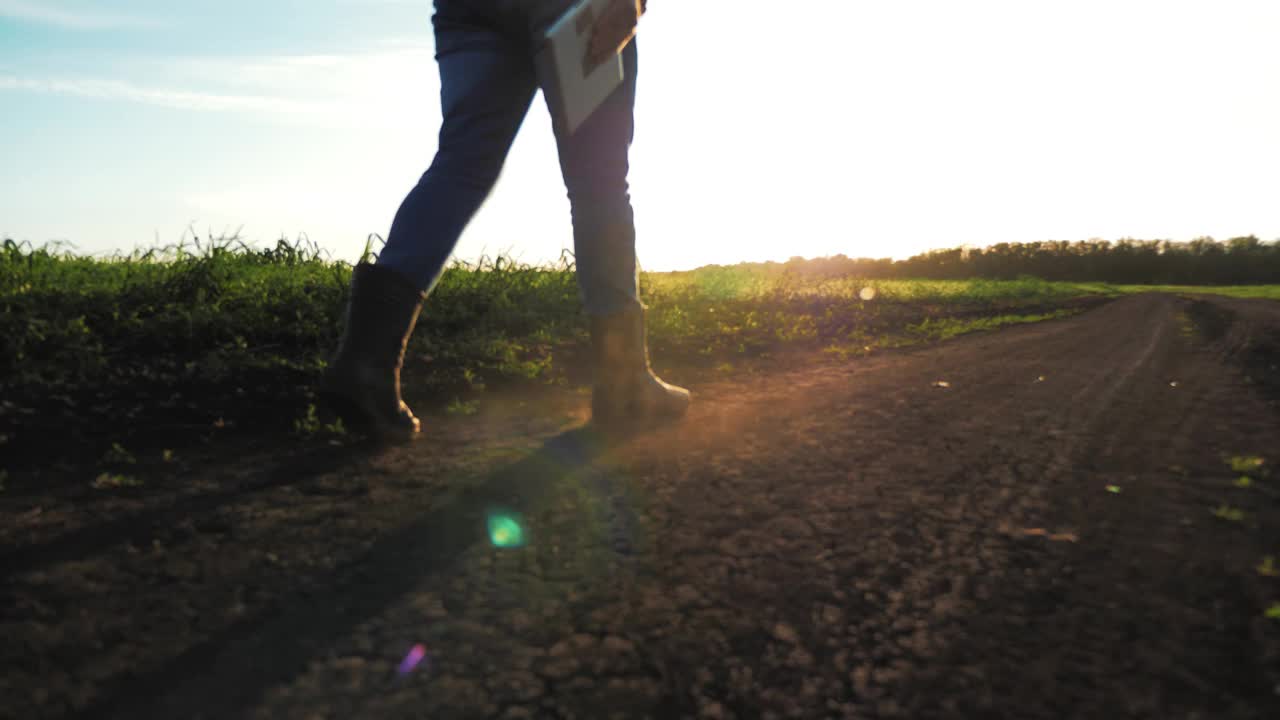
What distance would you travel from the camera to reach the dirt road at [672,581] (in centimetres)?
97

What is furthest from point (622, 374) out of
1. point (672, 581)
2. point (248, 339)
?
point (248, 339)

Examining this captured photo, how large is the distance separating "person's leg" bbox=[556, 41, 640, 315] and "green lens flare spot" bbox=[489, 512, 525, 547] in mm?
1103

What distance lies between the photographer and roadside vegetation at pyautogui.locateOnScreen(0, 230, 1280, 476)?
91.7 inches

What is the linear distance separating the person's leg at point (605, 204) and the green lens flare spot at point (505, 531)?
1.10 m

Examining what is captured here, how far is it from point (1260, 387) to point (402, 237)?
3368 millimetres

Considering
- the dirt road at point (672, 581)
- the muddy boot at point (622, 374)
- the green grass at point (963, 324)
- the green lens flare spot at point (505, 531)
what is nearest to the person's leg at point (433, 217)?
the dirt road at point (672, 581)

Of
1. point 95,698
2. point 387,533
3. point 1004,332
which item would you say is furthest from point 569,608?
point 1004,332

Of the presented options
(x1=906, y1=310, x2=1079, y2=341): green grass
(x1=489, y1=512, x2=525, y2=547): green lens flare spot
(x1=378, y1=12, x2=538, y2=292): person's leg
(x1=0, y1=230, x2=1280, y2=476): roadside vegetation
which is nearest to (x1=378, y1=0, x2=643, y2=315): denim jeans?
(x1=378, y1=12, x2=538, y2=292): person's leg

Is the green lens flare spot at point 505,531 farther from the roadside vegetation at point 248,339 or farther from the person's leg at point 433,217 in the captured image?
the roadside vegetation at point 248,339

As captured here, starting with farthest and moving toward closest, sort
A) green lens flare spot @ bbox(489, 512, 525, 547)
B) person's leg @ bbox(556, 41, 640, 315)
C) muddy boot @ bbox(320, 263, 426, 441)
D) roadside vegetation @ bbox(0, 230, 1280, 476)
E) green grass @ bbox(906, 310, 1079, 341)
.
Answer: green grass @ bbox(906, 310, 1079, 341) < person's leg @ bbox(556, 41, 640, 315) < roadside vegetation @ bbox(0, 230, 1280, 476) < muddy boot @ bbox(320, 263, 426, 441) < green lens flare spot @ bbox(489, 512, 525, 547)

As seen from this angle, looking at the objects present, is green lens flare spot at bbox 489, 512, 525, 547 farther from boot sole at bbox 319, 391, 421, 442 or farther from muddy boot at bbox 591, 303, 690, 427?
muddy boot at bbox 591, 303, 690, 427

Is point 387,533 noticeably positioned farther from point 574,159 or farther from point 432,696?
point 574,159

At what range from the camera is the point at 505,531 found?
5.01 feet

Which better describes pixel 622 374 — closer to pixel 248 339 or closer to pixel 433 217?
pixel 433 217
